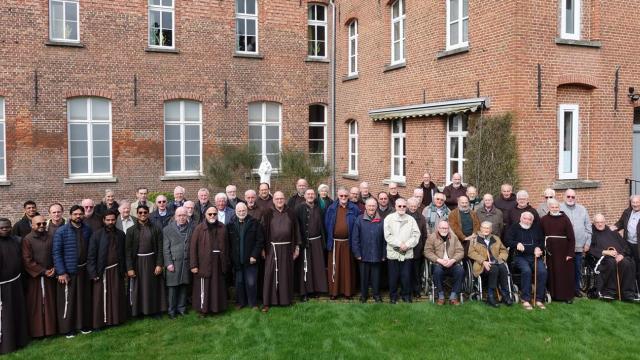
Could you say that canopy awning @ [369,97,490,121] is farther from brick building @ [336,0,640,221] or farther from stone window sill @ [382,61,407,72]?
stone window sill @ [382,61,407,72]

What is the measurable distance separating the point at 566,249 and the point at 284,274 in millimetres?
4082

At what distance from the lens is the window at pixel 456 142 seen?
39.7ft

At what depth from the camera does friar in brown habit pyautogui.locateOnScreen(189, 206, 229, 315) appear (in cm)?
777

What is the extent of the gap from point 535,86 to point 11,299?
9105 mm

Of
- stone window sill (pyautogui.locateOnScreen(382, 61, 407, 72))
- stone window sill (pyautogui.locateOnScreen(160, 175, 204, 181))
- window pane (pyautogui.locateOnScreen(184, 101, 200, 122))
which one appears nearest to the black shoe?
stone window sill (pyautogui.locateOnScreen(382, 61, 407, 72))

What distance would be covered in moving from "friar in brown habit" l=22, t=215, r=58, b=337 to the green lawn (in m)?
0.22

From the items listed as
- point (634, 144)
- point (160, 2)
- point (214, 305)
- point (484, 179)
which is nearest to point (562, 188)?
point (484, 179)

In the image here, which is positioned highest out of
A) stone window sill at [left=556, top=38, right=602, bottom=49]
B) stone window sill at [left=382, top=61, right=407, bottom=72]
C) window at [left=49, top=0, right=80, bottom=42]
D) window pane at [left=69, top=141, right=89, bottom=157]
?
window at [left=49, top=0, right=80, bottom=42]

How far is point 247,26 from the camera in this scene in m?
17.3

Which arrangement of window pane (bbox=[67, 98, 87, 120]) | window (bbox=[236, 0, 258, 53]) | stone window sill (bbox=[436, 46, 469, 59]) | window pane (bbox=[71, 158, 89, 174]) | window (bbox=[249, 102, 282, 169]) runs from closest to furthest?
stone window sill (bbox=[436, 46, 469, 59]) < window pane (bbox=[67, 98, 87, 120]) < window pane (bbox=[71, 158, 89, 174]) < window (bbox=[236, 0, 258, 53]) < window (bbox=[249, 102, 282, 169])

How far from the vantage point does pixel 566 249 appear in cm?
833

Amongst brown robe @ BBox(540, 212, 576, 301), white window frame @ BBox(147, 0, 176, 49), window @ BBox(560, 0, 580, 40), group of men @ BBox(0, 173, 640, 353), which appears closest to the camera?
group of men @ BBox(0, 173, 640, 353)

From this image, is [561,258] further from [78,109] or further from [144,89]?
[78,109]

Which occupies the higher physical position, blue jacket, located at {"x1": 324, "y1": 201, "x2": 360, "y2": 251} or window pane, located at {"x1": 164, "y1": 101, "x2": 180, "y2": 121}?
window pane, located at {"x1": 164, "y1": 101, "x2": 180, "y2": 121}
